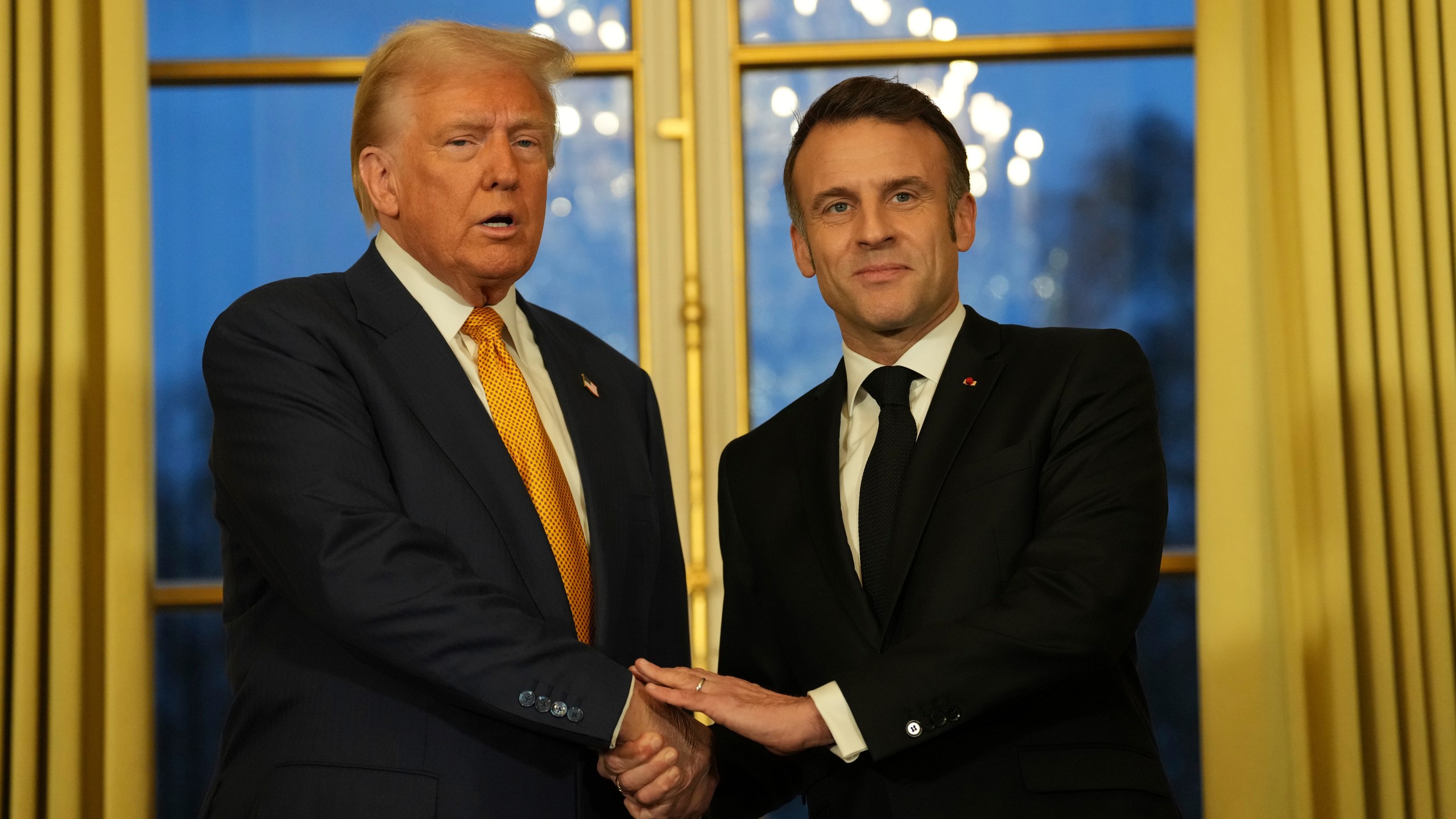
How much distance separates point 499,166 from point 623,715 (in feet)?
2.84

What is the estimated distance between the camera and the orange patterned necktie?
6.31ft

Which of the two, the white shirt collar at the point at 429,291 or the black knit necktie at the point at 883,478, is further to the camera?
the white shirt collar at the point at 429,291

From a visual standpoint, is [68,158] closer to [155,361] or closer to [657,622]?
[155,361]

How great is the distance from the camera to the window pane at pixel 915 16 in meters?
3.44

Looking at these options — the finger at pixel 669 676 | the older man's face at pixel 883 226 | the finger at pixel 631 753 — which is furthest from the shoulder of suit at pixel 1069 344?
the finger at pixel 631 753

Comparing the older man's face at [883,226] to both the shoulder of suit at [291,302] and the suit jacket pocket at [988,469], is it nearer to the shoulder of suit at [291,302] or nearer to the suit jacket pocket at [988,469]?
the suit jacket pocket at [988,469]

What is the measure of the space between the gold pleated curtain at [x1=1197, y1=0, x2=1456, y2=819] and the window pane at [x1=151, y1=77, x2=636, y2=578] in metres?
1.51

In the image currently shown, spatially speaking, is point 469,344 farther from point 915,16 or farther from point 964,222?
point 915,16

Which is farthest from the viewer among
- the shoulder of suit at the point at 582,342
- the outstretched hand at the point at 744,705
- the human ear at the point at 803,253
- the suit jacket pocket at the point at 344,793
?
the shoulder of suit at the point at 582,342

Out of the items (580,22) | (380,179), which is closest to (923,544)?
(380,179)

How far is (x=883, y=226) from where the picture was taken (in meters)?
2.04

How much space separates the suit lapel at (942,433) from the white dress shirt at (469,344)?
1.59 ft

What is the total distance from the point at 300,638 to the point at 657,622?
0.61m

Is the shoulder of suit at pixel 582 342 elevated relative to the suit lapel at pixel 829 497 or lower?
elevated
